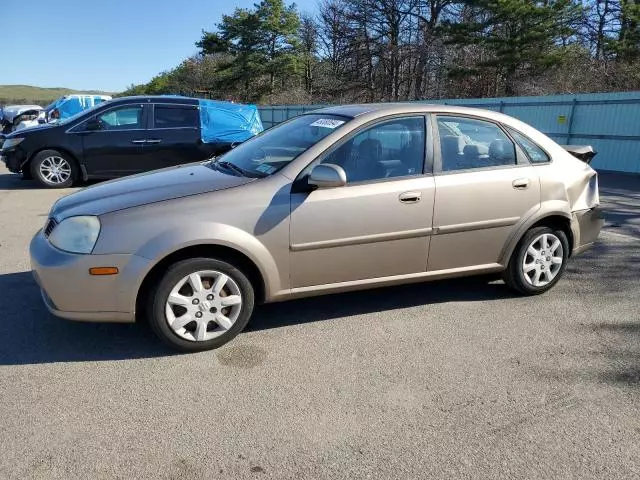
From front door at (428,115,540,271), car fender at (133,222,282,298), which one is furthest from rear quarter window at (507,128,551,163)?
car fender at (133,222,282,298)

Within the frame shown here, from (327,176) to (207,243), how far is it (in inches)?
34.8

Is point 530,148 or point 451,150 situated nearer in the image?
point 451,150

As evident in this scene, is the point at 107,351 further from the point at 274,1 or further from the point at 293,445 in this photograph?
the point at 274,1

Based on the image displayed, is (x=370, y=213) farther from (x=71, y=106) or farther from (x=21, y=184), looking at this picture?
(x=71, y=106)

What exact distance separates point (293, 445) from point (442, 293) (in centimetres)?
240

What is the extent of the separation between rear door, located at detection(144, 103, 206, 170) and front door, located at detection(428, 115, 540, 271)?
681cm

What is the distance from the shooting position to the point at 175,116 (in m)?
9.95

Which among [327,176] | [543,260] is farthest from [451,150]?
[543,260]

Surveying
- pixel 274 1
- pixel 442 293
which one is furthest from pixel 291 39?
pixel 442 293

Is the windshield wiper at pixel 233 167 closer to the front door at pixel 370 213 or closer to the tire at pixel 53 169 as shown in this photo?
the front door at pixel 370 213

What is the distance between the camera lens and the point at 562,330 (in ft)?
12.4

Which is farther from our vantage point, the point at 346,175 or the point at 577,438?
the point at 346,175

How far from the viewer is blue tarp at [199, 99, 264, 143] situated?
10.2m

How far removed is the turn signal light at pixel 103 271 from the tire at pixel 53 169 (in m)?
7.38
